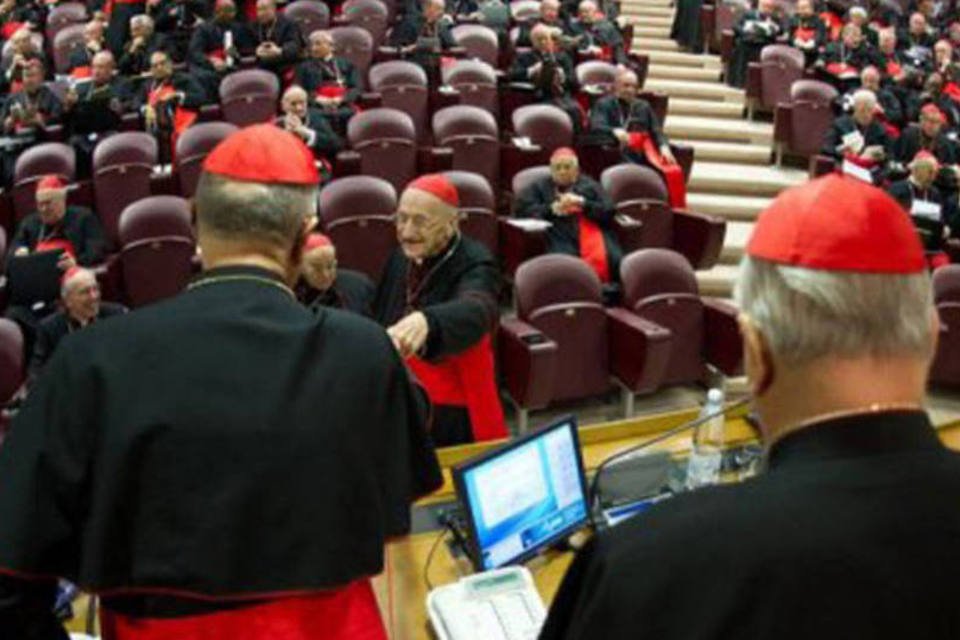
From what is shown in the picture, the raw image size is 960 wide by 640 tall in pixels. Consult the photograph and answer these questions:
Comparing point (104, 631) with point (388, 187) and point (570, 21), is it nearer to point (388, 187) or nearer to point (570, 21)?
point (388, 187)

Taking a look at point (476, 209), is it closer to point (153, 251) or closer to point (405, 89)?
point (153, 251)

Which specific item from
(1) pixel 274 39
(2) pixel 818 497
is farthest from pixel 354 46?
(2) pixel 818 497

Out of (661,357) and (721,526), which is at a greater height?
(721,526)

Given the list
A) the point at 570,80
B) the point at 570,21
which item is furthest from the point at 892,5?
the point at 570,80

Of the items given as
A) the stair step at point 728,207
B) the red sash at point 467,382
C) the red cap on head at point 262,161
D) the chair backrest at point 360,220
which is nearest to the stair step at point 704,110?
the stair step at point 728,207

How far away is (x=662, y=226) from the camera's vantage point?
21.0 feet

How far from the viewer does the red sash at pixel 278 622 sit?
1452 millimetres

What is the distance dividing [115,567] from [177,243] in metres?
4.31

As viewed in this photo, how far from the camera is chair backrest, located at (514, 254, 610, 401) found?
200 inches

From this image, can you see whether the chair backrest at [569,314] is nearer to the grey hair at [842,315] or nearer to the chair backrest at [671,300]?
the chair backrest at [671,300]

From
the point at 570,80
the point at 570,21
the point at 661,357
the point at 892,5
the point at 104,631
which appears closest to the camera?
the point at 104,631

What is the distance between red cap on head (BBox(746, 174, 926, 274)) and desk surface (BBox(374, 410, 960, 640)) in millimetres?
1091

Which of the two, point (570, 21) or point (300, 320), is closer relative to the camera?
point (300, 320)

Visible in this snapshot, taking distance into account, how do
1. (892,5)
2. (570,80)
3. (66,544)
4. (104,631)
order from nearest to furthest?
(66,544) → (104,631) → (570,80) → (892,5)
